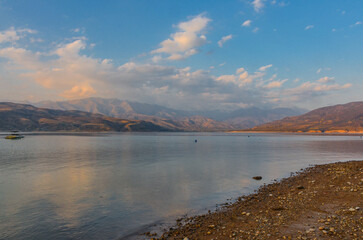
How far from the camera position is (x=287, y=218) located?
1952cm

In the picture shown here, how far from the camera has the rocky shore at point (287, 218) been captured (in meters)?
16.4

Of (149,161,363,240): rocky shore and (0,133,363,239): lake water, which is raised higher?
(149,161,363,240): rocky shore

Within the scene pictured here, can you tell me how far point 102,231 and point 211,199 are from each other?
14.2 metres

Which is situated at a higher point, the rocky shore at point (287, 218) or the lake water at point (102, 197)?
the rocky shore at point (287, 218)

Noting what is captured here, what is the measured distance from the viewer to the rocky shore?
16359 millimetres

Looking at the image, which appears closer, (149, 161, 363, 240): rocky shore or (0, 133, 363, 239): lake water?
(149, 161, 363, 240): rocky shore

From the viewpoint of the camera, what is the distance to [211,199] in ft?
95.6

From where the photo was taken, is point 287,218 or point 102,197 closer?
point 287,218

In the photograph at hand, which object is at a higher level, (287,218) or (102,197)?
(287,218)

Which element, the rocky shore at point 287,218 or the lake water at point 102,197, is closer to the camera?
the rocky shore at point 287,218

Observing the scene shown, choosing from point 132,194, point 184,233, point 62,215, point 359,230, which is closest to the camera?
point 359,230

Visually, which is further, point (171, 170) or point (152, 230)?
point (171, 170)

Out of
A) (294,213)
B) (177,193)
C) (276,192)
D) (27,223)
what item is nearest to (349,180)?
(276,192)

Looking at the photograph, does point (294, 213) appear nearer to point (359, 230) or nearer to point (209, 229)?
point (359, 230)
